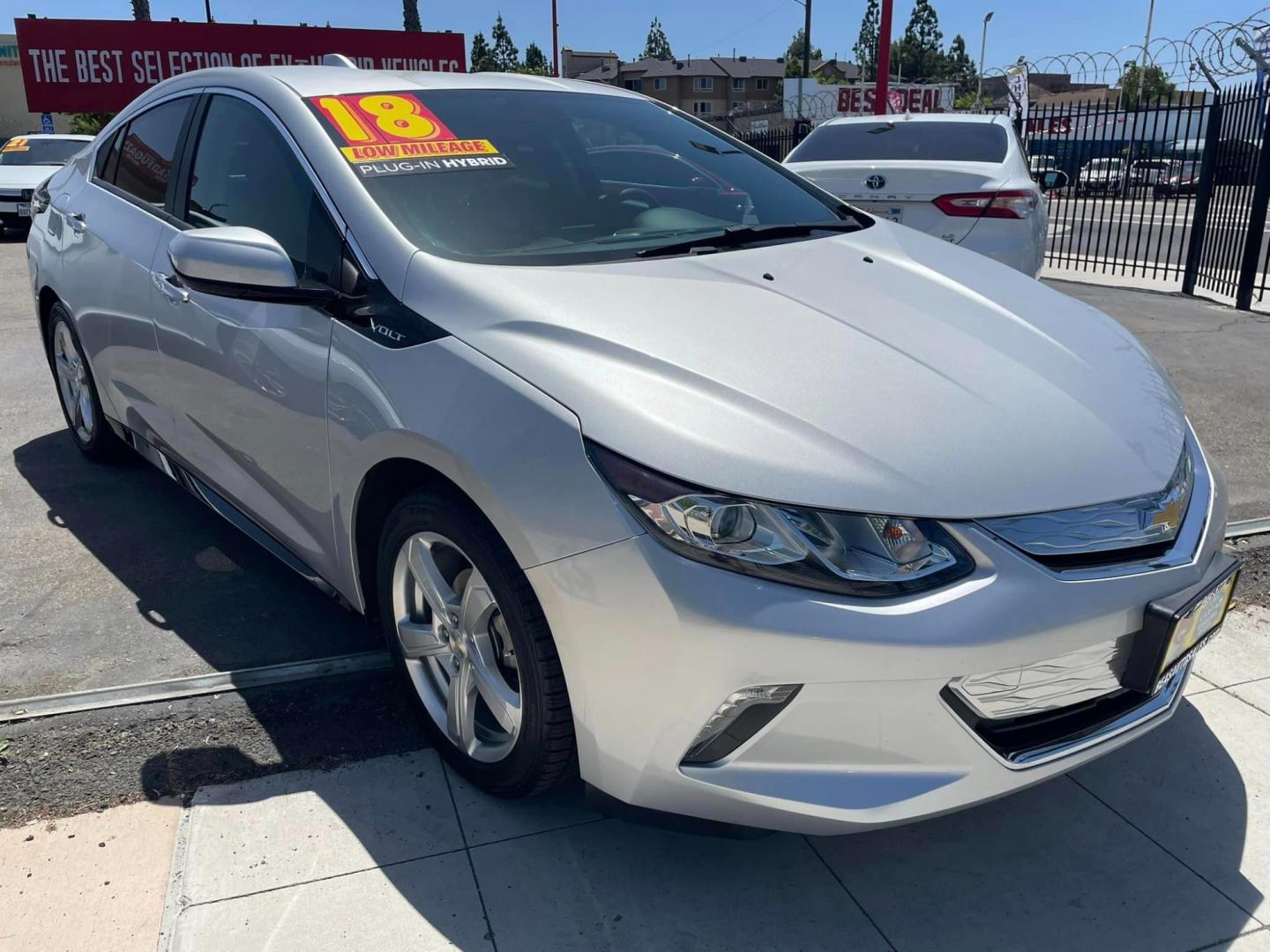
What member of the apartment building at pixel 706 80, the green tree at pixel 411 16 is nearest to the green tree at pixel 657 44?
the apartment building at pixel 706 80

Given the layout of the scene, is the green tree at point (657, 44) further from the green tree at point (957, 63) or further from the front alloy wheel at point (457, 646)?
the front alloy wheel at point (457, 646)

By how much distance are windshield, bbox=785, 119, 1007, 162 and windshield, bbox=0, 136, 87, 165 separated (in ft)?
42.8

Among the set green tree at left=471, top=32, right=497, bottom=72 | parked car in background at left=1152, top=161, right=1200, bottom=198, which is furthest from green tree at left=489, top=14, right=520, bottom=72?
parked car in background at left=1152, top=161, right=1200, bottom=198

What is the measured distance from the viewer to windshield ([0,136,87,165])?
1584cm

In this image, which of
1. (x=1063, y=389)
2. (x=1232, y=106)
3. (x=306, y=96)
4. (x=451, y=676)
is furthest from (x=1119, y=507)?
(x=1232, y=106)

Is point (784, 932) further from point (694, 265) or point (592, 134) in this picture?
point (592, 134)

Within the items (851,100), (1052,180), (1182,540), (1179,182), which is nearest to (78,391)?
(1182,540)

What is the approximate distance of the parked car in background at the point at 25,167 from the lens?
48.4 ft

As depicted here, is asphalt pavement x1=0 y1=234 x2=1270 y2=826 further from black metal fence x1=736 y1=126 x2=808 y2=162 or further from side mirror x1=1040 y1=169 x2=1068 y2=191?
black metal fence x1=736 y1=126 x2=808 y2=162

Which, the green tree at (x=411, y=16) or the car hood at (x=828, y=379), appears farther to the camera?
the green tree at (x=411, y=16)

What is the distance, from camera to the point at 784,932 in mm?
2107

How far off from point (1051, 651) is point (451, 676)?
133 cm

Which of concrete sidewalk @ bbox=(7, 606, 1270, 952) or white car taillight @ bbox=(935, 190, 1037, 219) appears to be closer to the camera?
concrete sidewalk @ bbox=(7, 606, 1270, 952)

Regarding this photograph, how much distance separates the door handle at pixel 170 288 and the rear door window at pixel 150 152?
0.35 metres
